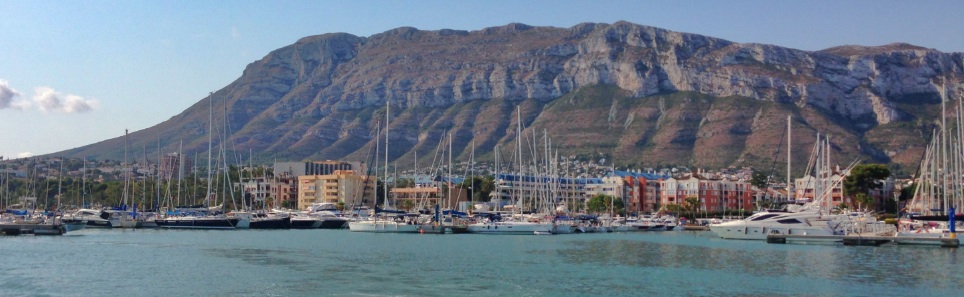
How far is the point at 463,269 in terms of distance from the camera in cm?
5622

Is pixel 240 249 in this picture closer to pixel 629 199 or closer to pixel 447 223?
pixel 447 223

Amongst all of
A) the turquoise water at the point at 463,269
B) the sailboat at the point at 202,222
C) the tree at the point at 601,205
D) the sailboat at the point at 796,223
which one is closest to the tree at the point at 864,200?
the sailboat at the point at 796,223

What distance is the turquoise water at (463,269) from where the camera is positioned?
46.2 meters

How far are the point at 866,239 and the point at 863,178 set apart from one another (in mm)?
55055

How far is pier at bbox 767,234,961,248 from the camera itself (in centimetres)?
7781

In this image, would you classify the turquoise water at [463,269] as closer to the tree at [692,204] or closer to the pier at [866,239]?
the pier at [866,239]

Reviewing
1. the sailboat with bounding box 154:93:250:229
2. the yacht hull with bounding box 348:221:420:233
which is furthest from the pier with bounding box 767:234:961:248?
the sailboat with bounding box 154:93:250:229

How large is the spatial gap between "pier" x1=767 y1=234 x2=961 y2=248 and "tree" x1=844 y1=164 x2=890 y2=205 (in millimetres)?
50462

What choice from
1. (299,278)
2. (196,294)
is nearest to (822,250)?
(299,278)

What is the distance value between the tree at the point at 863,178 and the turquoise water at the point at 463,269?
184 ft

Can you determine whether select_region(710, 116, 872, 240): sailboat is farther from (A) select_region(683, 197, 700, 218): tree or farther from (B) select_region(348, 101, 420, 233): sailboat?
(A) select_region(683, 197, 700, 218): tree

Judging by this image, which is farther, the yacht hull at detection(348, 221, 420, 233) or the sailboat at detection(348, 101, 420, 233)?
the sailboat at detection(348, 101, 420, 233)

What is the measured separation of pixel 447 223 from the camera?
113 m

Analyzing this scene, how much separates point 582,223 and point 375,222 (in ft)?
85.3
